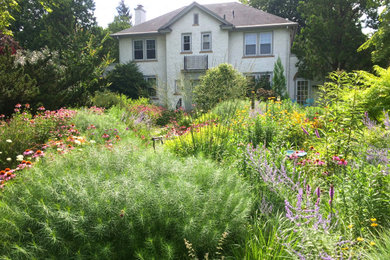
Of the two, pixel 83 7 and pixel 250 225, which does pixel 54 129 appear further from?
pixel 83 7

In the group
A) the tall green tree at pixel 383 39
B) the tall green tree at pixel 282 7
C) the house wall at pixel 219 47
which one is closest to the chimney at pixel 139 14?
the house wall at pixel 219 47

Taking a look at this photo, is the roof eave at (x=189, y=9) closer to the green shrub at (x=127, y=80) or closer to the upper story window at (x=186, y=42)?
the upper story window at (x=186, y=42)

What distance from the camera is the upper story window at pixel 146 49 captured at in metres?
22.0

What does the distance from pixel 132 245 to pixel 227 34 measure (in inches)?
759

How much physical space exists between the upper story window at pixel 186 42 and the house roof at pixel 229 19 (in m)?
1.16

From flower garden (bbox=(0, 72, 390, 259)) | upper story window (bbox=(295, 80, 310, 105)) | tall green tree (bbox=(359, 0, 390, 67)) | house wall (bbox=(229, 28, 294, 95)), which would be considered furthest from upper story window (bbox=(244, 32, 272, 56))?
flower garden (bbox=(0, 72, 390, 259))

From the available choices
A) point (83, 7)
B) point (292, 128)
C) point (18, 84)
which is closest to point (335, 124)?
point (292, 128)

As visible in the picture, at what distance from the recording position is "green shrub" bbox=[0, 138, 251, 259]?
2.08 m

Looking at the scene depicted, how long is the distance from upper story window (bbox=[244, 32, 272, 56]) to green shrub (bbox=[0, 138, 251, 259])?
18732mm

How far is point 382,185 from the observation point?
2.72m

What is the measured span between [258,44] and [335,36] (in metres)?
4.77

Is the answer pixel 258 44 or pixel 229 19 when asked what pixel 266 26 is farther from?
pixel 229 19

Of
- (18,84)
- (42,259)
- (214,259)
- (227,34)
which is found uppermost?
(227,34)

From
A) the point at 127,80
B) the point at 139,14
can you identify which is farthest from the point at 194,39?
the point at 139,14
